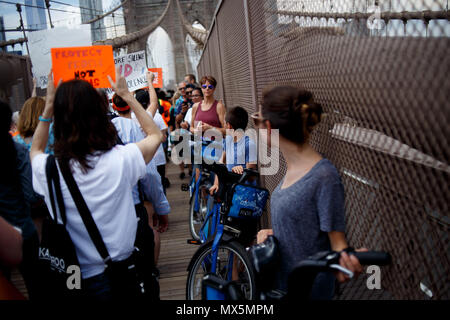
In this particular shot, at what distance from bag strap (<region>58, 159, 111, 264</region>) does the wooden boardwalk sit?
1.98m

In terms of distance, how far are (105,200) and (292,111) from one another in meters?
0.90

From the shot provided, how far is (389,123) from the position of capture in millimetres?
1340

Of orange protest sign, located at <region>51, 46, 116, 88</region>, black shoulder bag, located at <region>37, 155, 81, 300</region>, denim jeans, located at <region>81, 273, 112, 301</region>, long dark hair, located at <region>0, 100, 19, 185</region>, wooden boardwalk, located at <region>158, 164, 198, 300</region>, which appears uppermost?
orange protest sign, located at <region>51, 46, 116, 88</region>

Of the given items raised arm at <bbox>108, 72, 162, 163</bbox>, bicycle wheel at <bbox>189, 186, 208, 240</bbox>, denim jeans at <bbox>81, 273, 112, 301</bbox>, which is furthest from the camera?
bicycle wheel at <bbox>189, 186, 208, 240</bbox>

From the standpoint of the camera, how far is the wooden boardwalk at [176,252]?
3830 millimetres

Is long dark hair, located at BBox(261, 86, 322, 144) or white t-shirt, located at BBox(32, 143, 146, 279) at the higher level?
long dark hair, located at BBox(261, 86, 322, 144)

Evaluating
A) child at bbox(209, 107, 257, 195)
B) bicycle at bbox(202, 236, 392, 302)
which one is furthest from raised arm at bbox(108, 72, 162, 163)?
child at bbox(209, 107, 257, 195)

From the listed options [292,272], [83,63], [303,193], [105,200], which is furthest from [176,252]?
[292,272]

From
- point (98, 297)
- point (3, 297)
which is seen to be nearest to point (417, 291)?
point (98, 297)

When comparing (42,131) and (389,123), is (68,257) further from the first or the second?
(389,123)

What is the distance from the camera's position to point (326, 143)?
2010mm

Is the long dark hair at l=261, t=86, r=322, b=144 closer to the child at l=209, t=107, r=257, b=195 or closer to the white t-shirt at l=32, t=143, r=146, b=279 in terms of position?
the white t-shirt at l=32, t=143, r=146, b=279

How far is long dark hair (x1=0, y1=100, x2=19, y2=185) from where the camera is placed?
1.71 meters
